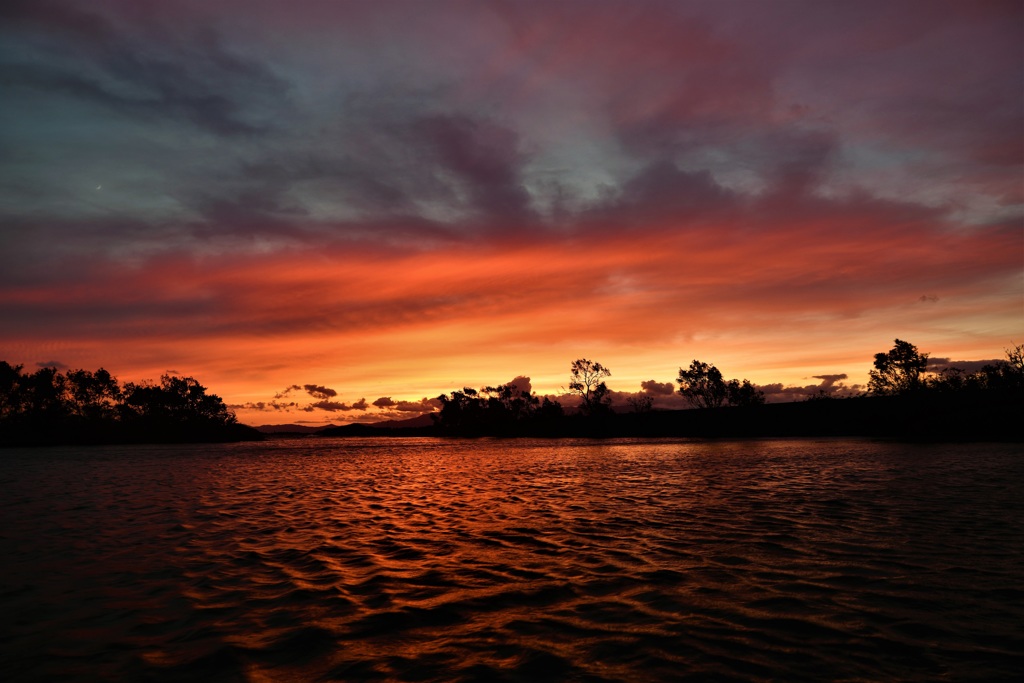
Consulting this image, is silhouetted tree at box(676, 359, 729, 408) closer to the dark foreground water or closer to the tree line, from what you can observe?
the tree line

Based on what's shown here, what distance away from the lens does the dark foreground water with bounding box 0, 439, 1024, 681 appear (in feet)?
29.2

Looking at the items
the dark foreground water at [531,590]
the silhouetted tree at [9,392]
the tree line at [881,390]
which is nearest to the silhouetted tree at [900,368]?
the tree line at [881,390]

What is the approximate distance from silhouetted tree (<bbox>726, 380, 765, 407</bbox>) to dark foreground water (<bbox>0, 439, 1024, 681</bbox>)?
6555 inches

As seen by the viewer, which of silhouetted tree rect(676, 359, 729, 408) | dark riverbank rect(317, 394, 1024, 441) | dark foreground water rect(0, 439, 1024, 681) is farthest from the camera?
silhouetted tree rect(676, 359, 729, 408)

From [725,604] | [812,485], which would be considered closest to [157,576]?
[725,604]

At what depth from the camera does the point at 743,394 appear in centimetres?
18775

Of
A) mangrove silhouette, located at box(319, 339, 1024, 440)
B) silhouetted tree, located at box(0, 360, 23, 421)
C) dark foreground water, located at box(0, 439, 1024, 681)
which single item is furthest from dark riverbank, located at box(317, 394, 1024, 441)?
silhouetted tree, located at box(0, 360, 23, 421)

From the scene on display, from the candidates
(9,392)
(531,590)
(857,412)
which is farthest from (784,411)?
(9,392)

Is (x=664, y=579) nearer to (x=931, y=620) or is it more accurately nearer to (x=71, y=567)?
(x=931, y=620)

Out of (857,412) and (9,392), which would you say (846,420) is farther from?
(9,392)

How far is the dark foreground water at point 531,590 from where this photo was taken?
351 inches

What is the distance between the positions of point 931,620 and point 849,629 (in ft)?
6.23

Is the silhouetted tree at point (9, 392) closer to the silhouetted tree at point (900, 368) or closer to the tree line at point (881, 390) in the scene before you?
the tree line at point (881, 390)

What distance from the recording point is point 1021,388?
3629 inches
